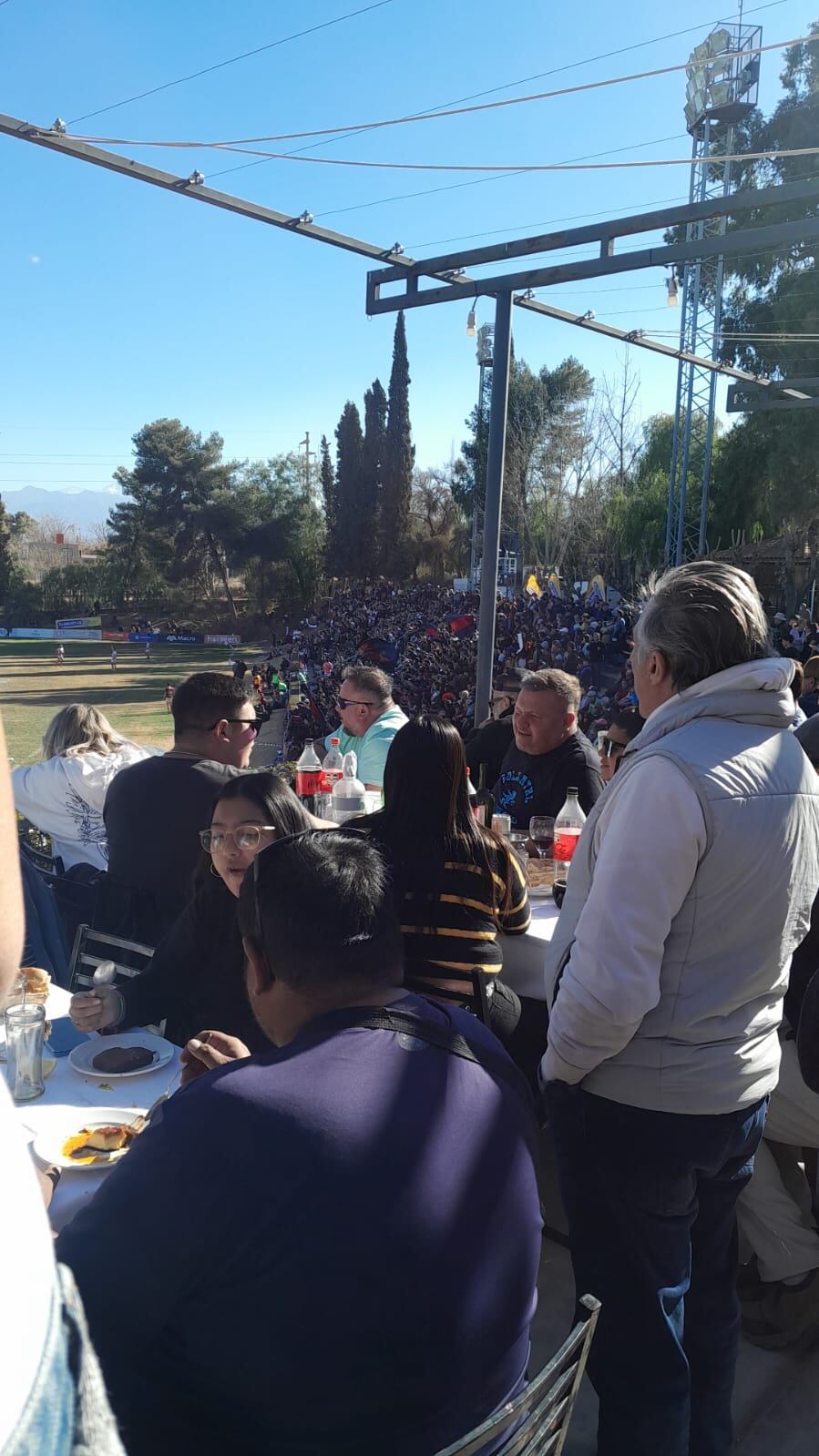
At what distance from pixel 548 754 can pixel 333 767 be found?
52.2 inches

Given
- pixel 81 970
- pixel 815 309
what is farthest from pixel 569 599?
pixel 81 970

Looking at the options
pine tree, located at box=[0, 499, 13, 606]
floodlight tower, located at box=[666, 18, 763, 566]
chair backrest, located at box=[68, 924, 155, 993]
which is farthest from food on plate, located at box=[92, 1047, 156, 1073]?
pine tree, located at box=[0, 499, 13, 606]

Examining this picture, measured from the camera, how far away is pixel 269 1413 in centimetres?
108

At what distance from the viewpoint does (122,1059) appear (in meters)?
2.20

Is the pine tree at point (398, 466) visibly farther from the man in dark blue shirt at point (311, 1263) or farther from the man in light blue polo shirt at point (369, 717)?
the man in dark blue shirt at point (311, 1263)

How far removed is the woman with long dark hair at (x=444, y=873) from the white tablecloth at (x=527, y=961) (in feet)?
0.85

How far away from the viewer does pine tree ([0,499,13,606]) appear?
60.9 m

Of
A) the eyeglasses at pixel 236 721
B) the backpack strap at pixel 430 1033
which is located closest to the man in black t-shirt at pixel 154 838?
the eyeglasses at pixel 236 721

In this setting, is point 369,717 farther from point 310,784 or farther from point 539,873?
point 539,873

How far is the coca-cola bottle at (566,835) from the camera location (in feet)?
11.1

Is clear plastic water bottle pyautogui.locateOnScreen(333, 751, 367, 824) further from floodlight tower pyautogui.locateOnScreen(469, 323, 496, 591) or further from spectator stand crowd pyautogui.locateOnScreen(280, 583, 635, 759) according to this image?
floodlight tower pyautogui.locateOnScreen(469, 323, 496, 591)

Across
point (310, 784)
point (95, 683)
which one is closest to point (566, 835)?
point (310, 784)

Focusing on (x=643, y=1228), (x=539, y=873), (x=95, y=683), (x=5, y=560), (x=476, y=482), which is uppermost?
(x=476, y=482)

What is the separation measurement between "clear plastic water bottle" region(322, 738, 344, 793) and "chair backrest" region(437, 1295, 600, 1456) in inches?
127
